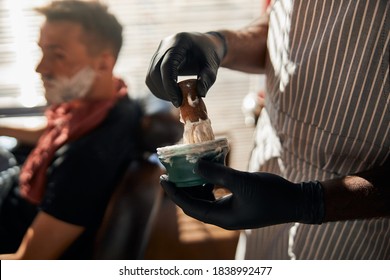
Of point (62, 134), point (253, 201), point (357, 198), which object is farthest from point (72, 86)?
point (357, 198)

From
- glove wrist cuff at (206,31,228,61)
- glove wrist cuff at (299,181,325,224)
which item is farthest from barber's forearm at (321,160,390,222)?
glove wrist cuff at (206,31,228,61)

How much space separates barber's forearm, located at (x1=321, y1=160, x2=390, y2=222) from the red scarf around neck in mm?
1174

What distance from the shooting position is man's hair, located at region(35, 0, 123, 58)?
1873 millimetres

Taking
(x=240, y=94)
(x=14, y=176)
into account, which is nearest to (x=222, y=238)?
(x=240, y=94)

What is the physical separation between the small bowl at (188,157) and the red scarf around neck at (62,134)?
961 millimetres

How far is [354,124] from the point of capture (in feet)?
3.46

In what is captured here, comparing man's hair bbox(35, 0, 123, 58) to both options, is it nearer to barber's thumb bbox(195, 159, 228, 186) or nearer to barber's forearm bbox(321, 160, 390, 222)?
barber's thumb bbox(195, 159, 228, 186)

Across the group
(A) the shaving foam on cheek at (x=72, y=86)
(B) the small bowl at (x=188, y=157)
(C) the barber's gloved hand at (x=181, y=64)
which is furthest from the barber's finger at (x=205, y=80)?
(A) the shaving foam on cheek at (x=72, y=86)

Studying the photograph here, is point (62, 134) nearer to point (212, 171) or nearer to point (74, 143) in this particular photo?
point (74, 143)

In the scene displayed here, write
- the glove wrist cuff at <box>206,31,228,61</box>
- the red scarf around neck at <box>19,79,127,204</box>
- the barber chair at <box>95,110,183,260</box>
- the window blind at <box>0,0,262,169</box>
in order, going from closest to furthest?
1. the glove wrist cuff at <box>206,31,228,61</box>
2. the barber chair at <box>95,110,183,260</box>
3. the red scarf around neck at <box>19,79,127,204</box>
4. the window blind at <box>0,0,262,169</box>

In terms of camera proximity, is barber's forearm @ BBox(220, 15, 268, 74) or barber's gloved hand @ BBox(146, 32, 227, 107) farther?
barber's forearm @ BBox(220, 15, 268, 74)

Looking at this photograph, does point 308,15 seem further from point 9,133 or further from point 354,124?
point 9,133

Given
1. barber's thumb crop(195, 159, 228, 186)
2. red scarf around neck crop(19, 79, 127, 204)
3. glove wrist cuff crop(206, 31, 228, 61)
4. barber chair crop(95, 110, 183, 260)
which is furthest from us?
red scarf around neck crop(19, 79, 127, 204)

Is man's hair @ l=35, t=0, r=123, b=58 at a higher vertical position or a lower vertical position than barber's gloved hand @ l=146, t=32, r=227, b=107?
lower
